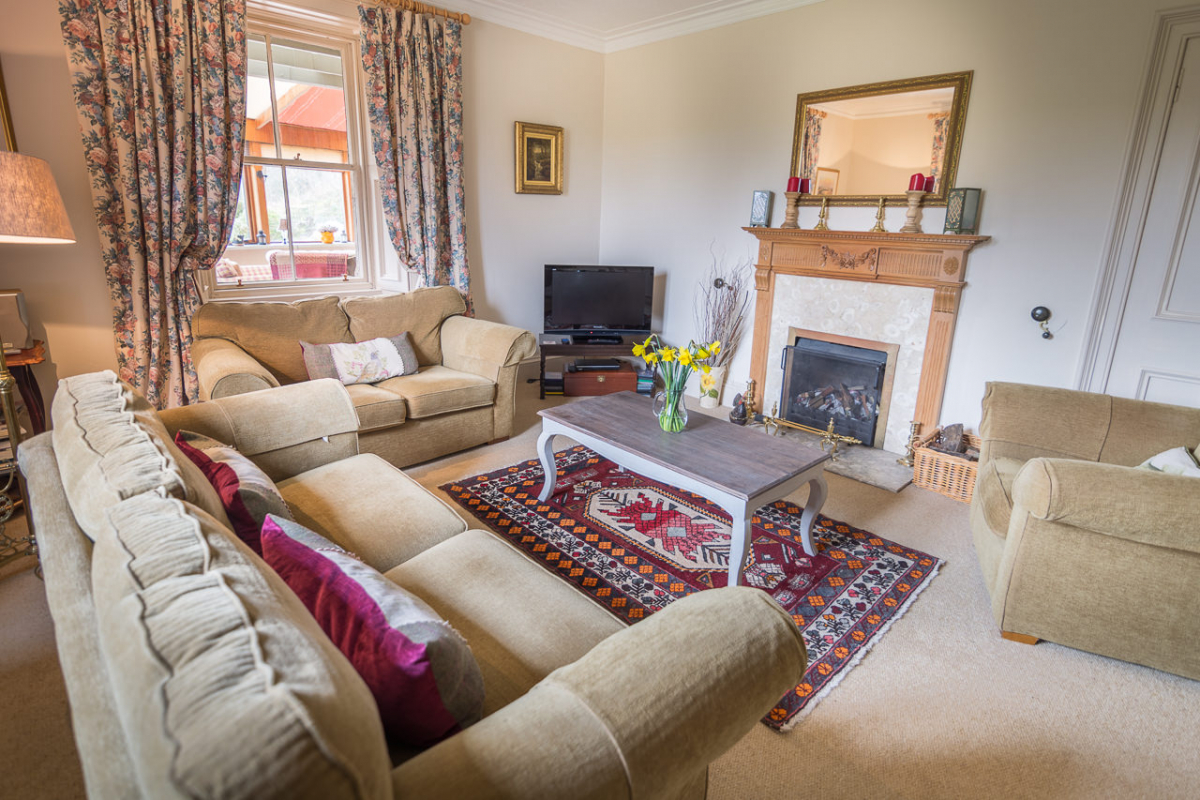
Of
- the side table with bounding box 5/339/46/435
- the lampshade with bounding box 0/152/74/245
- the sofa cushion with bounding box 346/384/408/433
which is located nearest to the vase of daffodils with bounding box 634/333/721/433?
the sofa cushion with bounding box 346/384/408/433

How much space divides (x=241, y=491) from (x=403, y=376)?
2206mm

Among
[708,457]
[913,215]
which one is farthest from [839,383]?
[708,457]

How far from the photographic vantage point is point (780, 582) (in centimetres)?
240

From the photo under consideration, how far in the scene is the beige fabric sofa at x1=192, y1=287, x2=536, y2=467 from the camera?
3100 millimetres

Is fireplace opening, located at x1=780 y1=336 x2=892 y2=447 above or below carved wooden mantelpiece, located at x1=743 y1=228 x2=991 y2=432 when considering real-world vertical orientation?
below

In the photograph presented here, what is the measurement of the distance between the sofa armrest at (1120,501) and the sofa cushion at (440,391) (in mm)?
2594

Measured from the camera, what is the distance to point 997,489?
2.32m

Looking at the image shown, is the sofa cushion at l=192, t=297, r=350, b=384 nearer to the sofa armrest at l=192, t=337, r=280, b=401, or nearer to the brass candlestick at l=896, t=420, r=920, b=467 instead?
the sofa armrest at l=192, t=337, r=280, b=401

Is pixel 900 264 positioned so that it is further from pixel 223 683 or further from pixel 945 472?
pixel 223 683

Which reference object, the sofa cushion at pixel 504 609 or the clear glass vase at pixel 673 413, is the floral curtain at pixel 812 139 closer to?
the clear glass vase at pixel 673 413

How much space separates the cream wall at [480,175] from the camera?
2.88 meters

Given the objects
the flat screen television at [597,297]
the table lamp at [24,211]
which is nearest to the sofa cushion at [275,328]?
the table lamp at [24,211]

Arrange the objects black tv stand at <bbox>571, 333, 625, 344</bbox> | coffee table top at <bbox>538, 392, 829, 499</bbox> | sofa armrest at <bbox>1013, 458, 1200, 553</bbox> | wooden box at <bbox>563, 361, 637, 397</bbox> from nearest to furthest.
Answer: sofa armrest at <bbox>1013, 458, 1200, 553</bbox>
coffee table top at <bbox>538, 392, 829, 499</bbox>
wooden box at <bbox>563, 361, 637, 397</bbox>
black tv stand at <bbox>571, 333, 625, 344</bbox>

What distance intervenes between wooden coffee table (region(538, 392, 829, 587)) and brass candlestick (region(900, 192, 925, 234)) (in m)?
1.69
